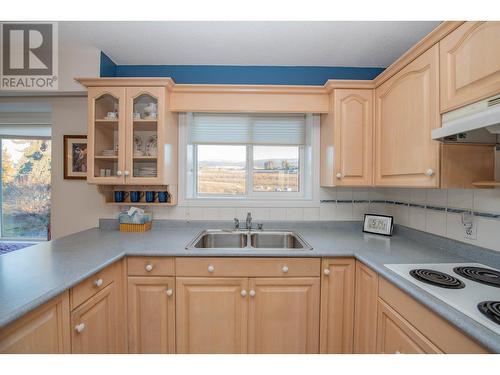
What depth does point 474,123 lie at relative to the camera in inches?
34.1

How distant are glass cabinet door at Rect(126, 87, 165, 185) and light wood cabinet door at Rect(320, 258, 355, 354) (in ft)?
4.76

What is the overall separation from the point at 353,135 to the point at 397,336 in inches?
52.6

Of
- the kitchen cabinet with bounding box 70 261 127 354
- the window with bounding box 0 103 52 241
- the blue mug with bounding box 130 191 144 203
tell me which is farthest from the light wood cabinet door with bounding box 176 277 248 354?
the window with bounding box 0 103 52 241

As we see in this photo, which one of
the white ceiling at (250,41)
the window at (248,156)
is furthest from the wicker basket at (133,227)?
the white ceiling at (250,41)

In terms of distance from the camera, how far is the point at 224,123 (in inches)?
85.9

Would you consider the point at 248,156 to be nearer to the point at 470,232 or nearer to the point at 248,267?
the point at 248,267

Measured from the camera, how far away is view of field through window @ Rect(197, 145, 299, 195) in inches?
88.7

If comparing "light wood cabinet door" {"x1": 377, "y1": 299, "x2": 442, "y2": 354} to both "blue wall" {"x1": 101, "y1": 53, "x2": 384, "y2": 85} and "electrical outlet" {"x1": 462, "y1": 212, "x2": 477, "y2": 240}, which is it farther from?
"blue wall" {"x1": 101, "y1": 53, "x2": 384, "y2": 85}

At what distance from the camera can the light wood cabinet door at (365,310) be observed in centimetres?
126

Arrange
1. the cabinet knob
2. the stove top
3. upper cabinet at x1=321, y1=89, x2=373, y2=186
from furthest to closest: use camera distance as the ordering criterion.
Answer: upper cabinet at x1=321, y1=89, x2=373, y2=186 < the cabinet knob < the stove top

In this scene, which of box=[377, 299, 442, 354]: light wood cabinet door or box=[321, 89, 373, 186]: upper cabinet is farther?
box=[321, 89, 373, 186]: upper cabinet

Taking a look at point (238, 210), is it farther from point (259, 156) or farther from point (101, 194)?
point (101, 194)

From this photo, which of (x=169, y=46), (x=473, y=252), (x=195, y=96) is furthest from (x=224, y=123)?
(x=473, y=252)

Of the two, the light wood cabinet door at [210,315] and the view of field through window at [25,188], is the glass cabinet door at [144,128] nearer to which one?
the light wood cabinet door at [210,315]
